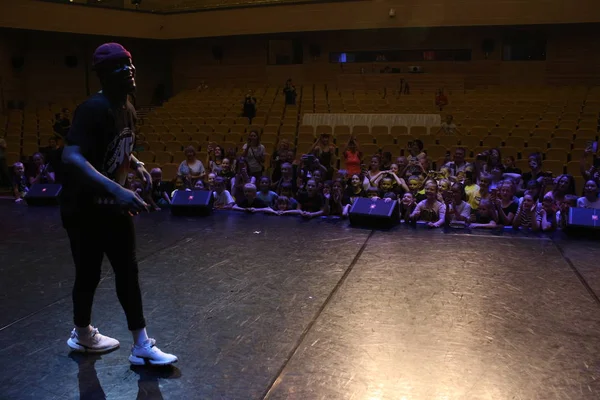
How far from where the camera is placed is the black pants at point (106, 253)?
2.35 metres

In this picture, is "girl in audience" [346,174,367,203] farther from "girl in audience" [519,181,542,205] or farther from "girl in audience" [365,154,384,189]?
"girl in audience" [519,181,542,205]

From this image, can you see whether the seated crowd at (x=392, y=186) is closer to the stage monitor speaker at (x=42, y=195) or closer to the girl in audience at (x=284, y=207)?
the girl in audience at (x=284, y=207)

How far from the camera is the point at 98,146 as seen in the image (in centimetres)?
228

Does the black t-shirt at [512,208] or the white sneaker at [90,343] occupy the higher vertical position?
the black t-shirt at [512,208]

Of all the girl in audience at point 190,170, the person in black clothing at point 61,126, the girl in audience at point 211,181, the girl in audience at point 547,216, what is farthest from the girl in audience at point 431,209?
the person in black clothing at point 61,126

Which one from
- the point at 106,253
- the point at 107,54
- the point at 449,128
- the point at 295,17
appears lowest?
the point at 106,253

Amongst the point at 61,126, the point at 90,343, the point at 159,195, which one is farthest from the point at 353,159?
the point at 90,343

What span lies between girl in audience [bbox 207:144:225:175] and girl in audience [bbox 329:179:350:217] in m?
1.81

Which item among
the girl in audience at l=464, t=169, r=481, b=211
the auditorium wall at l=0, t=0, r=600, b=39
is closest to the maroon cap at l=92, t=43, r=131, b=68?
the girl in audience at l=464, t=169, r=481, b=211

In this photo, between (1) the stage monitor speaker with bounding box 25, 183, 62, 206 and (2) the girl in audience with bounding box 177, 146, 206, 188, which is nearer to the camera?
(1) the stage monitor speaker with bounding box 25, 183, 62, 206

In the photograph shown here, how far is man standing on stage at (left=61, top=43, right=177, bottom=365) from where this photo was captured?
86.4 inches

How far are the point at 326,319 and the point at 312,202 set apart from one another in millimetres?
3313

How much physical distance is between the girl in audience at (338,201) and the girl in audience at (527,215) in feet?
5.88

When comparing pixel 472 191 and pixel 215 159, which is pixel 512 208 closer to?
pixel 472 191
